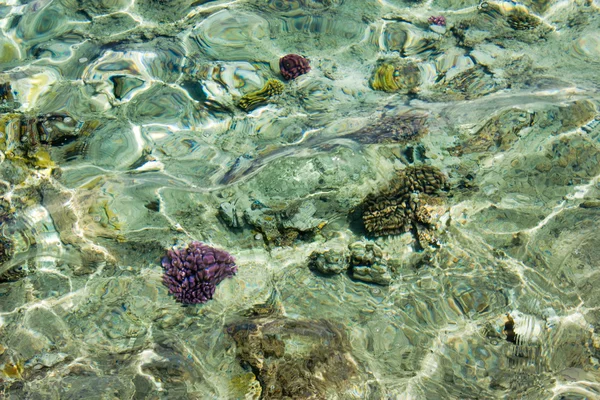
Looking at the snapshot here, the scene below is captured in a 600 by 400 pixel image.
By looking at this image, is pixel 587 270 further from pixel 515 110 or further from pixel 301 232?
pixel 301 232

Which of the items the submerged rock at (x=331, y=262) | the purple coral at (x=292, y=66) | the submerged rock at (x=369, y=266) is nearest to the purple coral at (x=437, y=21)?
the purple coral at (x=292, y=66)

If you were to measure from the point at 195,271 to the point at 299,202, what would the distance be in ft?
5.35

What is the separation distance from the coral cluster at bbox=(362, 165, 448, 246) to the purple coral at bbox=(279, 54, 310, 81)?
3085mm

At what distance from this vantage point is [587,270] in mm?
5594

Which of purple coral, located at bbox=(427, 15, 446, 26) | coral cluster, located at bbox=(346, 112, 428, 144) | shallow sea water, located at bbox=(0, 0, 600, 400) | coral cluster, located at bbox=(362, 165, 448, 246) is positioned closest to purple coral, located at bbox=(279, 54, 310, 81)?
shallow sea water, located at bbox=(0, 0, 600, 400)

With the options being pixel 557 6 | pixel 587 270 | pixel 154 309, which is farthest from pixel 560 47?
pixel 154 309

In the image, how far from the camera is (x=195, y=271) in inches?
225

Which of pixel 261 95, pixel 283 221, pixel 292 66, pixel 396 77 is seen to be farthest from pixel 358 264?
pixel 292 66

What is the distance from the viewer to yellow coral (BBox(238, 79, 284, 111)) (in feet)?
25.3

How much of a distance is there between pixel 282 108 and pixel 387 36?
289 cm

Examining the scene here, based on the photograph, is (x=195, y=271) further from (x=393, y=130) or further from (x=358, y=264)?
(x=393, y=130)

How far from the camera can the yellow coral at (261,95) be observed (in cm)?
772

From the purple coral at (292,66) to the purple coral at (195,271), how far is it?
3.79 m

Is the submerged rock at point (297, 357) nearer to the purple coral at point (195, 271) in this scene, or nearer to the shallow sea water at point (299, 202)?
the shallow sea water at point (299, 202)
